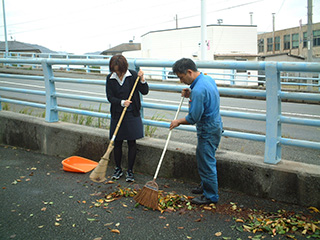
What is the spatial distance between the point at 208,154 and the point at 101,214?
1.41m

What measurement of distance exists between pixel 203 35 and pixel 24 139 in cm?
1459

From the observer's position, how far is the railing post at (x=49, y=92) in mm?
6312

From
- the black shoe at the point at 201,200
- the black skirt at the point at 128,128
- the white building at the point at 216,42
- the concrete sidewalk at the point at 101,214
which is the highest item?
the white building at the point at 216,42

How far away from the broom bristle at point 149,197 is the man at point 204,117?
476mm

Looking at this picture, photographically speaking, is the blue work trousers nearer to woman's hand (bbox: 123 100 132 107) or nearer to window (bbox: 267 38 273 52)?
woman's hand (bbox: 123 100 132 107)

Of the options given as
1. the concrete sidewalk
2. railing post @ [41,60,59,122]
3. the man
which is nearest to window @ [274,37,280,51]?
railing post @ [41,60,59,122]

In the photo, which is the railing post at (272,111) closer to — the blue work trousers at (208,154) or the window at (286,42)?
the blue work trousers at (208,154)

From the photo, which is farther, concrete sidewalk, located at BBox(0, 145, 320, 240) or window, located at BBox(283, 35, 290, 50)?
window, located at BBox(283, 35, 290, 50)

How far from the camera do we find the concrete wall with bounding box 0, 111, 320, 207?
3.86m

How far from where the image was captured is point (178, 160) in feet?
15.6

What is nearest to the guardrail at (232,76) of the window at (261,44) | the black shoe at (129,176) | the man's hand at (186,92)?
the black shoe at (129,176)

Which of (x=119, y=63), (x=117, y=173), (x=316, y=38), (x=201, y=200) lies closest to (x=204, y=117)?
(x=201, y=200)

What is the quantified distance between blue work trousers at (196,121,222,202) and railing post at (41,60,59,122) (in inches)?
137

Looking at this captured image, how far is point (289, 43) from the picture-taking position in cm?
5306
